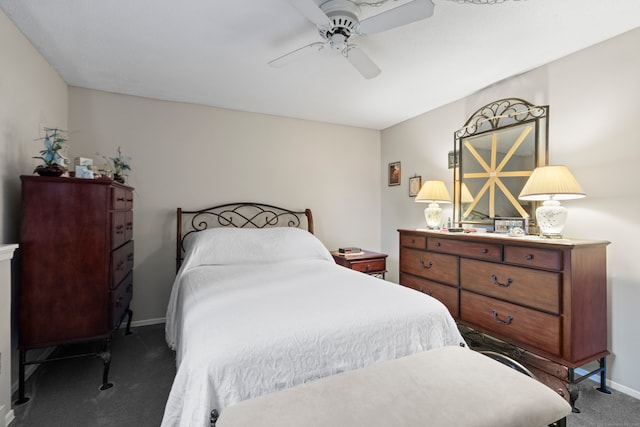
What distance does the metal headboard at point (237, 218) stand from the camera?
3.29 metres

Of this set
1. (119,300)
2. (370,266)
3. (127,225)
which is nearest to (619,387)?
(370,266)

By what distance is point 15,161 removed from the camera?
2.05 m

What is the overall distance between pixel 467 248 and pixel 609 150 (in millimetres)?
1152

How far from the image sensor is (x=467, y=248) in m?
2.51

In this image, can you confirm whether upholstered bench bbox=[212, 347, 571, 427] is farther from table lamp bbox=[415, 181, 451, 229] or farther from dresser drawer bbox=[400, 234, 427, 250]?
table lamp bbox=[415, 181, 451, 229]

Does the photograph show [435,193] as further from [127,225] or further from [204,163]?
[127,225]

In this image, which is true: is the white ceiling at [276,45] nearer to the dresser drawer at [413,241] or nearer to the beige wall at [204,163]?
the beige wall at [204,163]

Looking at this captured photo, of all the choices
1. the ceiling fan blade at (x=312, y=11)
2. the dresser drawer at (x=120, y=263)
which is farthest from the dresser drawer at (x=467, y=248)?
the dresser drawer at (x=120, y=263)

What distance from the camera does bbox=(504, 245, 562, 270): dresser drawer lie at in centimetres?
194

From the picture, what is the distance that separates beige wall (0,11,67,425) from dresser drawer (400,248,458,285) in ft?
A: 9.95

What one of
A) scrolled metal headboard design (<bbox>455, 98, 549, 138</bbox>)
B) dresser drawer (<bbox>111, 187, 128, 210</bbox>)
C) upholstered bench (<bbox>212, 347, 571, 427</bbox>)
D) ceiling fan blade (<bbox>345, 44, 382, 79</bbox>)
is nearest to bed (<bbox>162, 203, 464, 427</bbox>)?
upholstered bench (<bbox>212, 347, 571, 427</bbox>)

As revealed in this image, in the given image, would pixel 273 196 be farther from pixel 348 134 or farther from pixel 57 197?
pixel 57 197

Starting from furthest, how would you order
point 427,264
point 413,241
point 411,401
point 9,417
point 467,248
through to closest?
point 413,241 → point 427,264 → point 467,248 → point 9,417 → point 411,401

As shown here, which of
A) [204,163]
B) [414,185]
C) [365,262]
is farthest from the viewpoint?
[414,185]
